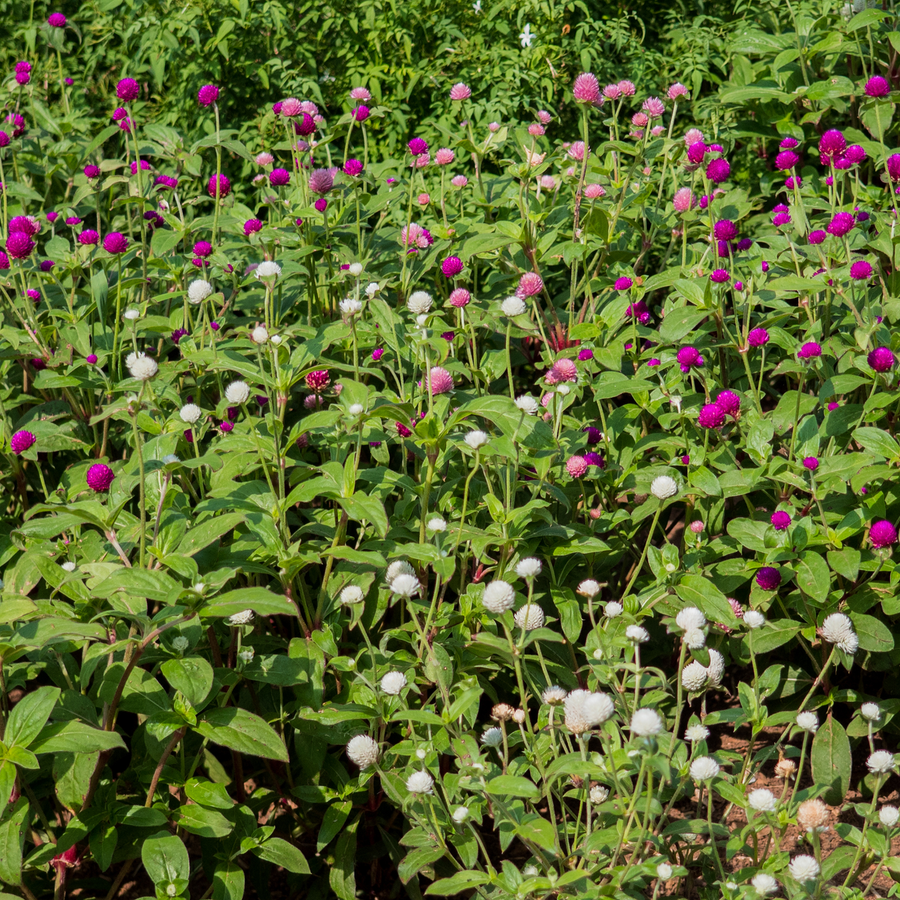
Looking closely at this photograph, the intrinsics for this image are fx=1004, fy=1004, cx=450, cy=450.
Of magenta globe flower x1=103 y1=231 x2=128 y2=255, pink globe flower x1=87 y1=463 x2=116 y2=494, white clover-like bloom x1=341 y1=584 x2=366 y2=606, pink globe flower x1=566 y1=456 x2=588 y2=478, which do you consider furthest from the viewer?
magenta globe flower x1=103 y1=231 x2=128 y2=255

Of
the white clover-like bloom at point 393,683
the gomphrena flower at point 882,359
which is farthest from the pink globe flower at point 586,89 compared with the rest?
the white clover-like bloom at point 393,683

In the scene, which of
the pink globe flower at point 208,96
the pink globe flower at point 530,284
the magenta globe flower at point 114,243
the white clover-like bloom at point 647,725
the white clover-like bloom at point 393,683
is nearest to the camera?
the white clover-like bloom at point 647,725

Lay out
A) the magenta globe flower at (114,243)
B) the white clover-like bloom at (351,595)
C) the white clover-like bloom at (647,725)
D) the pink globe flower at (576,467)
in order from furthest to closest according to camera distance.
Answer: the magenta globe flower at (114,243)
the pink globe flower at (576,467)
the white clover-like bloom at (351,595)
the white clover-like bloom at (647,725)

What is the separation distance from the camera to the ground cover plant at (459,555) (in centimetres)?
207

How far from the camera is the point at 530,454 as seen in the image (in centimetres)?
255

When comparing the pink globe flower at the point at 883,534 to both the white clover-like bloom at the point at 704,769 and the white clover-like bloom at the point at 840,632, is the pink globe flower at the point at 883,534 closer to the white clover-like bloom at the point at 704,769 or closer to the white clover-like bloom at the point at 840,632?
the white clover-like bloom at the point at 840,632

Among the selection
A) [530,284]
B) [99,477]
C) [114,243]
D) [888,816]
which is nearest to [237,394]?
[99,477]

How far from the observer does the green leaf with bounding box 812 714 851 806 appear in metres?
2.50

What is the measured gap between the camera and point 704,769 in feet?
6.33

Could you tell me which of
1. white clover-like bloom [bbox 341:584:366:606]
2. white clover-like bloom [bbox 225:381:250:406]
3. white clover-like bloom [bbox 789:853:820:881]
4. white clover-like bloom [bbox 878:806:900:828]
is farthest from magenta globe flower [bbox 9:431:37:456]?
white clover-like bloom [bbox 878:806:900:828]

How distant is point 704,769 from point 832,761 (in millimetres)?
779

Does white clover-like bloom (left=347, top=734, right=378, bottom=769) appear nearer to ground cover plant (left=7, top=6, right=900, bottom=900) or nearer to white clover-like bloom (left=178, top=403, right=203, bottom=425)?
ground cover plant (left=7, top=6, right=900, bottom=900)

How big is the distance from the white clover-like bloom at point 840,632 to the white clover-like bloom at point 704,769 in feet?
1.70

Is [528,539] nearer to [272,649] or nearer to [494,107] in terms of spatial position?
[272,649]
